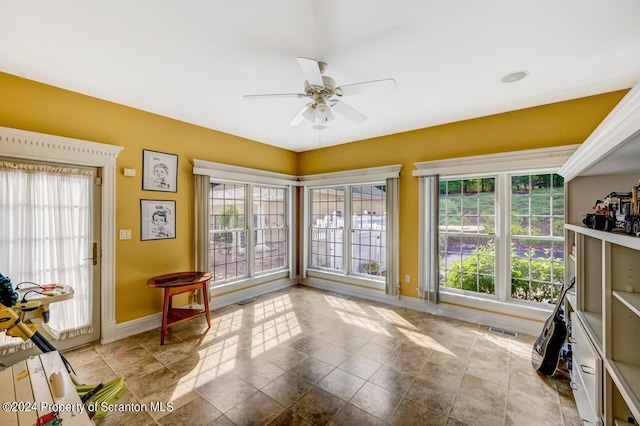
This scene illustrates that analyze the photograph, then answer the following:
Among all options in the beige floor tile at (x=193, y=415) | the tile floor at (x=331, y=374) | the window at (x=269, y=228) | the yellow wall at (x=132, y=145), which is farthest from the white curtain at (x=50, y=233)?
the window at (x=269, y=228)

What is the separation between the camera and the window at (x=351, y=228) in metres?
4.89

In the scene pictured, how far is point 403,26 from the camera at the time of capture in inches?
76.4

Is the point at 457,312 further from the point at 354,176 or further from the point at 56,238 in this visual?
the point at 56,238

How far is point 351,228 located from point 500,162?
262 centimetres

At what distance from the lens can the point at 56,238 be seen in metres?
2.88

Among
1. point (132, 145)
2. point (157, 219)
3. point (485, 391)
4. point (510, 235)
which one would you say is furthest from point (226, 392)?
point (510, 235)

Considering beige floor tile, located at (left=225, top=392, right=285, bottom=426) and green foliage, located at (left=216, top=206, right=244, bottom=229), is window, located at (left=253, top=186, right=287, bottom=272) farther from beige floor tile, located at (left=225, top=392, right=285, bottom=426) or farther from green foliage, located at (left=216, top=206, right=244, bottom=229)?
beige floor tile, located at (left=225, top=392, right=285, bottom=426)

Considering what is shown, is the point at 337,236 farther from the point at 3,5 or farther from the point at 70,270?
the point at 3,5

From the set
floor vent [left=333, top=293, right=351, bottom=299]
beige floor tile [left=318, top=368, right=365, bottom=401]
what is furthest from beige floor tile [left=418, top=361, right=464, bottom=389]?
floor vent [left=333, top=293, right=351, bottom=299]

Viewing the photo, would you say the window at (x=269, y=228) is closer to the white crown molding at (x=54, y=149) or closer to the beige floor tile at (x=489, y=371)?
the white crown molding at (x=54, y=149)

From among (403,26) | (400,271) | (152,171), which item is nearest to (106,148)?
(152,171)

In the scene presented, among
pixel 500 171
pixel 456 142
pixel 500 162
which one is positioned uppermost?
pixel 456 142

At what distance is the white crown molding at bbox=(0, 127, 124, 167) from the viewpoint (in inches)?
101

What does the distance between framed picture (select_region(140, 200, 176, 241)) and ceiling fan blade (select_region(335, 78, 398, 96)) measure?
2834 mm
